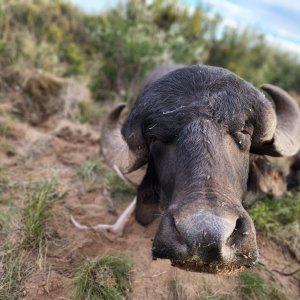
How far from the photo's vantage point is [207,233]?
1.97 meters

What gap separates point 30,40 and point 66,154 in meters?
4.24

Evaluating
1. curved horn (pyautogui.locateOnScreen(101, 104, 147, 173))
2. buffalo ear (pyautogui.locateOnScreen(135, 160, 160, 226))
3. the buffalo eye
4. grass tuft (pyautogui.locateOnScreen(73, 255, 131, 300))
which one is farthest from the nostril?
buffalo ear (pyautogui.locateOnScreen(135, 160, 160, 226))

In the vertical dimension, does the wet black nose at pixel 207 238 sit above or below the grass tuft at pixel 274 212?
above

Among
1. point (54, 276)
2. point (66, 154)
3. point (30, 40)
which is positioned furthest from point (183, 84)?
point (30, 40)

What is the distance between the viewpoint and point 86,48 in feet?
40.0

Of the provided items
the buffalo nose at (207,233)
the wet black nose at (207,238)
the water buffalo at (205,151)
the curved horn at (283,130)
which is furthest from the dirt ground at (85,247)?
the buffalo nose at (207,233)

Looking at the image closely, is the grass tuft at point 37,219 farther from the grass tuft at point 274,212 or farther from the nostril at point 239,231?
the grass tuft at point 274,212

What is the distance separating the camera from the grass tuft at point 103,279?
2.91m

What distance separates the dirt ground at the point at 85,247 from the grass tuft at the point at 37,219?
144mm

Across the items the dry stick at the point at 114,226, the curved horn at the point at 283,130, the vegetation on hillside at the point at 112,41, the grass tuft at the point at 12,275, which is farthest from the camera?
the vegetation on hillside at the point at 112,41

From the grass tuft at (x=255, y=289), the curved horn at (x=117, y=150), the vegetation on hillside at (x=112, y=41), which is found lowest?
the vegetation on hillside at (x=112, y=41)

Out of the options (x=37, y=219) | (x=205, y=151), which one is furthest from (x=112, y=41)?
(x=205, y=151)

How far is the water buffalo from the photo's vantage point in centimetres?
207

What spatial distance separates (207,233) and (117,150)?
1.93 metres
